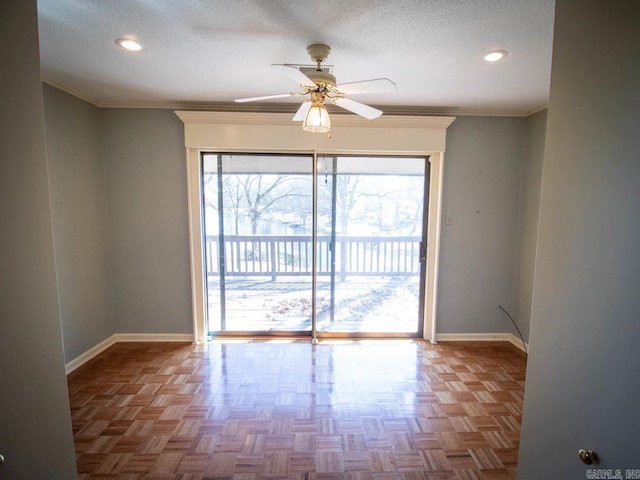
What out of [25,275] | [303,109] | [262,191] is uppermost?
[303,109]

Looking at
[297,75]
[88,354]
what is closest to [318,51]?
[297,75]

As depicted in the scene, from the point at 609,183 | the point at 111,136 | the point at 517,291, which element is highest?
the point at 111,136

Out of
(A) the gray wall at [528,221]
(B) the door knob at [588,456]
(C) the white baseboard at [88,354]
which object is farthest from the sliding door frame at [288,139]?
(B) the door knob at [588,456]

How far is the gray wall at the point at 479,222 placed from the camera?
302 centimetres

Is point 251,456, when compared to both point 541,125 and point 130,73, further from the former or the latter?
point 541,125

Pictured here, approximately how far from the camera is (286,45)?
174 centimetres

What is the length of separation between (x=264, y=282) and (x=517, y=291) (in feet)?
9.11

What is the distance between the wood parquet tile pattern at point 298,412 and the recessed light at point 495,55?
2444 mm

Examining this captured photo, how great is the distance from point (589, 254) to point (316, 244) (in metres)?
2.46

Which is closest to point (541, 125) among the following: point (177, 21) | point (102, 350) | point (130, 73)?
point (177, 21)

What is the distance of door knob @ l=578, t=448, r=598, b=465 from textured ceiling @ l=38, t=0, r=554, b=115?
181 cm

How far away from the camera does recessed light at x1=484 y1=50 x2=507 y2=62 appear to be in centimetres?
181

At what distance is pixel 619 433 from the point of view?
2.49 feet

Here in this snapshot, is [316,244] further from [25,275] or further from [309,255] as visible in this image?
[25,275]
